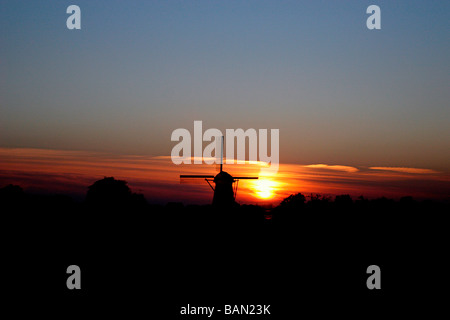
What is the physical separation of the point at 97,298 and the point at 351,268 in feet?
45.1

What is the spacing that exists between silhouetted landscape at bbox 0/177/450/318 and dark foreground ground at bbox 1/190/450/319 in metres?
0.07

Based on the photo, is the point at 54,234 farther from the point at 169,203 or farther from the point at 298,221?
the point at 169,203

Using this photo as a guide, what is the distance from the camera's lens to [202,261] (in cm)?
2642

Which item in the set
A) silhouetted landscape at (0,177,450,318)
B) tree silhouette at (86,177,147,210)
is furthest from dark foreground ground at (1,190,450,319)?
tree silhouette at (86,177,147,210)

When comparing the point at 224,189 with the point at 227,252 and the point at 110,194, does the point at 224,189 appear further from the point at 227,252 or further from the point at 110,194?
the point at 110,194

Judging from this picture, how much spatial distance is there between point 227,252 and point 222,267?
4088 mm

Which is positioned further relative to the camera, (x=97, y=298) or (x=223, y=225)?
(x=223, y=225)

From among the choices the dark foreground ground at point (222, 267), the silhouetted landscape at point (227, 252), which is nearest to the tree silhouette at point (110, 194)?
the silhouetted landscape at point (227, 252)

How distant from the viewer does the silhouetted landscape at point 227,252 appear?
21683 mm

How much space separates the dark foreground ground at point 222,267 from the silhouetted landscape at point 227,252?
0.07 meters

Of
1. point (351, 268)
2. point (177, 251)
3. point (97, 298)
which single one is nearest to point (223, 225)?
point (177, 251)

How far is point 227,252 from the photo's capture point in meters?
29.0

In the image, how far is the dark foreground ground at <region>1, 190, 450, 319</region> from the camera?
19.0 metres

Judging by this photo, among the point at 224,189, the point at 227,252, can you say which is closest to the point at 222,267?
the point at 227,252
